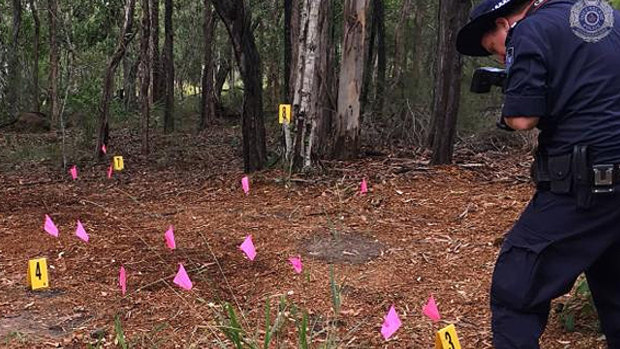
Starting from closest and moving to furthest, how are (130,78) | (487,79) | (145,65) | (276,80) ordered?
(487,79) → (145,65) → (276,80) → (130,78)

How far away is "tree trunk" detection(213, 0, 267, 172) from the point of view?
708 centimetres

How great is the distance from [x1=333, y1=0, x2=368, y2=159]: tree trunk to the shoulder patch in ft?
18.9

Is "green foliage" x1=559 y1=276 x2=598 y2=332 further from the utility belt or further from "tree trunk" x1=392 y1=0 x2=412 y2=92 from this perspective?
"tree trunk" x1=392 y1=0 x2=412 y2=92

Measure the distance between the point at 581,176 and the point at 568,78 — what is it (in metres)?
0.34

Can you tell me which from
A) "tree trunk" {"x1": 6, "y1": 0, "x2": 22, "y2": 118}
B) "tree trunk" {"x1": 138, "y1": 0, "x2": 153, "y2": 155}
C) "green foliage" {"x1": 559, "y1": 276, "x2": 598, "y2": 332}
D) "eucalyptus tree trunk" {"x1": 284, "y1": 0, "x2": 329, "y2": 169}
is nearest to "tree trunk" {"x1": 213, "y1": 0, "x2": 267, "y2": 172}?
"eucalyptus tree trunk" {"x1": 284, "y1": 0, "x2": 329, "y2": 169}

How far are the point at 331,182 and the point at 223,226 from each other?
1.85 meters

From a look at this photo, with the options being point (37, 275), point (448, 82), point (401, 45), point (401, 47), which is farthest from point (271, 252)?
point (401, 45)

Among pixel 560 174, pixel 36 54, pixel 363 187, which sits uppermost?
pixel 36 54

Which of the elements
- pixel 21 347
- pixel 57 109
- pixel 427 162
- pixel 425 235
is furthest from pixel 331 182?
pixel 57 109

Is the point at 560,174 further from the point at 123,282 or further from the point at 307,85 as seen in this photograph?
the point at 307,85

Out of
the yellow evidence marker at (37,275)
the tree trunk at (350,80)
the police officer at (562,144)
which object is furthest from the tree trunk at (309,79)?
the police officer at (562,144)

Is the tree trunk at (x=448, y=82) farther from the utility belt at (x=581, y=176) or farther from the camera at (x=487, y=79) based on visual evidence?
the utility belt at (x=581, y=176)

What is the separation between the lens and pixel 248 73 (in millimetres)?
7320

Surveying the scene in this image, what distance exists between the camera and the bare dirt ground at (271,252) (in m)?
3.43
